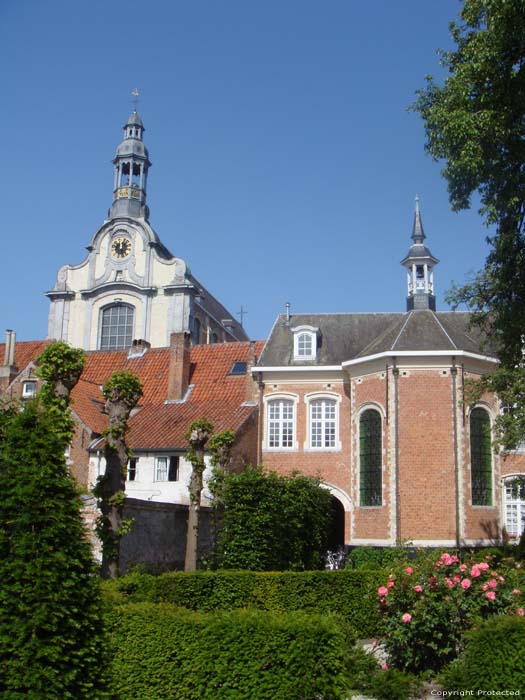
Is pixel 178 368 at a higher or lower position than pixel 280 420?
higher

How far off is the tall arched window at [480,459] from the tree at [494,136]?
25.0ft

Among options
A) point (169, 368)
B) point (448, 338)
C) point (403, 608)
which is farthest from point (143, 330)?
point (403, 608)

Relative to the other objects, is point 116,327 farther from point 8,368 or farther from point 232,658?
point 232,658

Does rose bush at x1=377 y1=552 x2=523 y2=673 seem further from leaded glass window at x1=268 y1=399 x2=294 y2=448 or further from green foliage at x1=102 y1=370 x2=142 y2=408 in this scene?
leaded glass window at x1=268 y1=399 x2=294 y2=448

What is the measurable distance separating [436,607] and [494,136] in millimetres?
11798

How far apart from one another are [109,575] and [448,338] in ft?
53.9

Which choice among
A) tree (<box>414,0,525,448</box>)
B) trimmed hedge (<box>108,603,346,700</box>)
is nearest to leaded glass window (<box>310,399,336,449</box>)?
tree (<box>414,0,525,448</box>)

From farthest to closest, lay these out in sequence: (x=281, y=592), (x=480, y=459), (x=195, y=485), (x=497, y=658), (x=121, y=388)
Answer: (x=480, y=459), (x=195, y=485), (x=121, y=388), (x=281, y=592), (x=497, y=658)

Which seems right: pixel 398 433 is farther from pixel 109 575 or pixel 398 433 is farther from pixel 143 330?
pixel 143 330

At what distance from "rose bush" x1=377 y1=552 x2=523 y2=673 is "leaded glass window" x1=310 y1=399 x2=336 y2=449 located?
1956cm

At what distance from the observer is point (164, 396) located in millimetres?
34406

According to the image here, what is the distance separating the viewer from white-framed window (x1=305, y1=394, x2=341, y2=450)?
3111 cm

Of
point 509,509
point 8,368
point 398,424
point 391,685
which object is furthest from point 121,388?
point 8,368

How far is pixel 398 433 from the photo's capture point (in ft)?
92.3
